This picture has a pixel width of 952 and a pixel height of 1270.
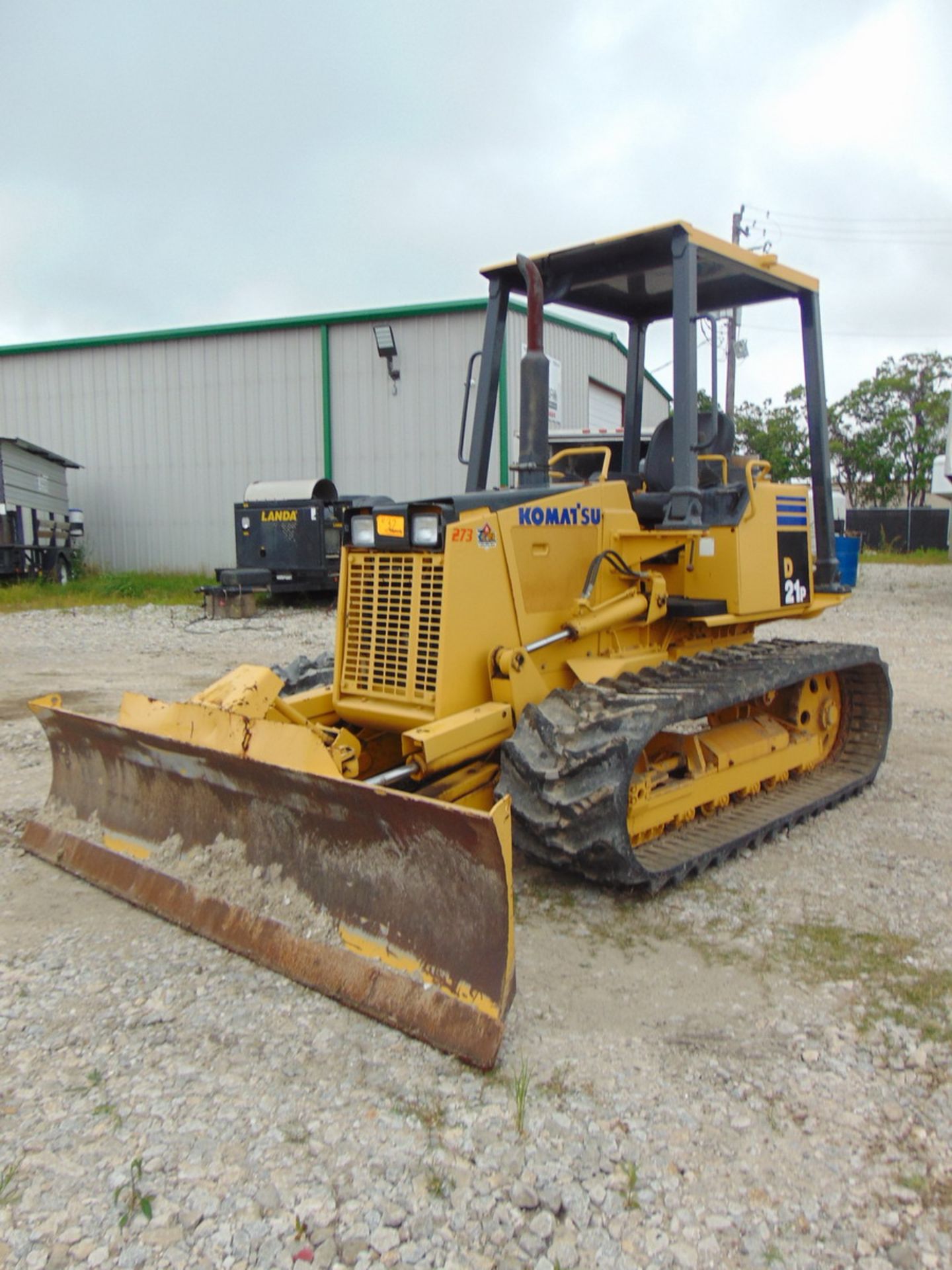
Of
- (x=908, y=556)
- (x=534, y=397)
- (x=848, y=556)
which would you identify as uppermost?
(x=534, y=397)

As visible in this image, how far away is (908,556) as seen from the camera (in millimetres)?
27000

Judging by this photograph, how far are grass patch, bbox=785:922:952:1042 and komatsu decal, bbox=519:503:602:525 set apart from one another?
2.03m

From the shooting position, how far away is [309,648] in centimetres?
1198

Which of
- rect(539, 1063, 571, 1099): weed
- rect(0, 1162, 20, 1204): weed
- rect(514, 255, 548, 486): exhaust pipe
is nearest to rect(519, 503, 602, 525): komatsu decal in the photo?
rect(514, 255, 548, 486): exhaust pipe

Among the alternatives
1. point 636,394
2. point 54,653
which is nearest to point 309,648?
point 54,653

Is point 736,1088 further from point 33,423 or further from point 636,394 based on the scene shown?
point 33,423

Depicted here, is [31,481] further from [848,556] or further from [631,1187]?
[631,1187]

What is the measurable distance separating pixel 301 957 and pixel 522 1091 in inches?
41.8

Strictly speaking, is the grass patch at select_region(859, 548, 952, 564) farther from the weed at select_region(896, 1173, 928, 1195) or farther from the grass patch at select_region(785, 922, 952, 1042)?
the weed at select_region(896, 1173, 928, 1195)

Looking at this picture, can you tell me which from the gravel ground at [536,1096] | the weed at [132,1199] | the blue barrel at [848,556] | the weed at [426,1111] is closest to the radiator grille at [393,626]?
the gravel ground at [536,1096]

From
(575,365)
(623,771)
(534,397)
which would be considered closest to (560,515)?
(534,397)

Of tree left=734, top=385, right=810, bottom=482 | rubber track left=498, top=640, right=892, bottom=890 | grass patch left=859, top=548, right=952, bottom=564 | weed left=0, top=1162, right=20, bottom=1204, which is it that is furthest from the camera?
tree left=734, top=385, right=810, bottom=482

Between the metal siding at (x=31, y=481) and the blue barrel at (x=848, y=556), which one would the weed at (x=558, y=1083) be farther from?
the metal siding at (x=31, y=481)

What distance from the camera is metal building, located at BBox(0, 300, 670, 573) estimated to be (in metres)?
20.1
